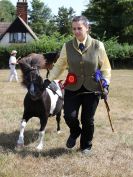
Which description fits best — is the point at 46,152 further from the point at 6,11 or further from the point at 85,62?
the point at 6,11

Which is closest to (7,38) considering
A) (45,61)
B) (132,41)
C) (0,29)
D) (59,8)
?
(0,29)

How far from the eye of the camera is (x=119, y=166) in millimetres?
6816

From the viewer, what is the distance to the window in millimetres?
55938

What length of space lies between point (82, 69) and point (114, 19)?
50.6 m

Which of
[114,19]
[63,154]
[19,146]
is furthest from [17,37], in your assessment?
[63,154]

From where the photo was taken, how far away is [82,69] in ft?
22.8

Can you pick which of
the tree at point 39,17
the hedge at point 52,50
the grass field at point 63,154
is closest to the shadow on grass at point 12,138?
the grass field at point 63,154

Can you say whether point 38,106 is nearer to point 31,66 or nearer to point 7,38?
point 31,66

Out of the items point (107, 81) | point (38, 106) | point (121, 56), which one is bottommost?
point (121, 56)

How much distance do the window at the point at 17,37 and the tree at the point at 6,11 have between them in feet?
135

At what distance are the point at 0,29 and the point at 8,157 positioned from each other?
54.8 m

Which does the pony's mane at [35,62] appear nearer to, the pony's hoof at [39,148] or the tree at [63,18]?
the pony's hoof at [39,148]

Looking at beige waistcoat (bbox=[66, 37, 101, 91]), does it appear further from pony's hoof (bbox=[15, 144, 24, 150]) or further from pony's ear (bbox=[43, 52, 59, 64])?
pony's hoof (bbox=[15, 144, 24, 150])

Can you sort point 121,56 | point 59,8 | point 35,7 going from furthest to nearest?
point 35,7
point 59,8
point 121,56
